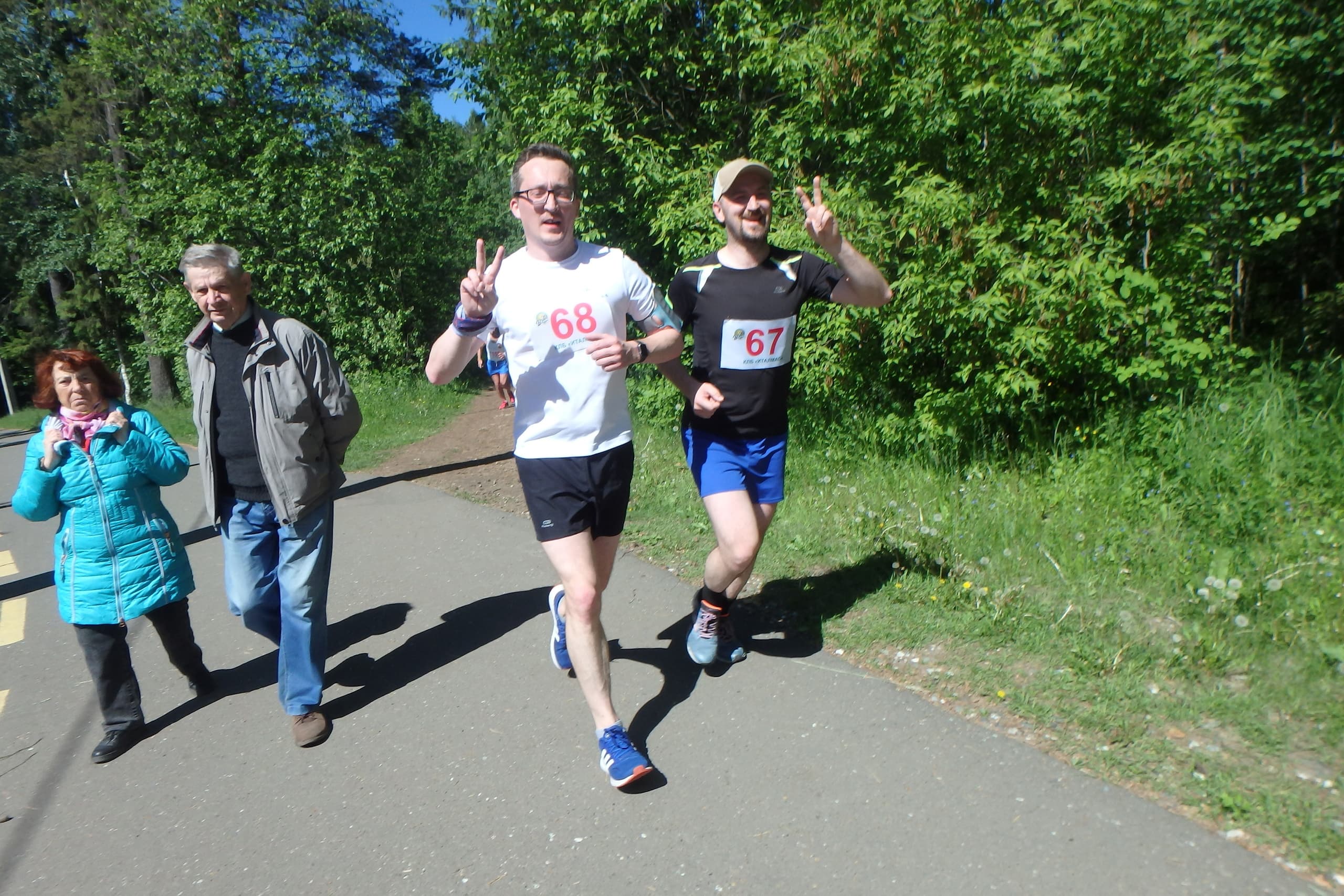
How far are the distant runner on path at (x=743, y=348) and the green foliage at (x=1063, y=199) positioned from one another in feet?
6.81

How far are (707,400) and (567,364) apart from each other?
651mm

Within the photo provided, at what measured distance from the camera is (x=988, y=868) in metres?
2.61

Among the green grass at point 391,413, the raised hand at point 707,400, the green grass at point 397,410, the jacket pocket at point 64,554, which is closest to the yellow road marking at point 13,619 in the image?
the jacket pocket at point 64,554

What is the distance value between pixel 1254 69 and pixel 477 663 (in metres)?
5.27

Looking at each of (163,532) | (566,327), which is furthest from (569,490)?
(163,532)

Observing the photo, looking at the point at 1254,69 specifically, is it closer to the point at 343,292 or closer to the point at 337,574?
the point at 337,574

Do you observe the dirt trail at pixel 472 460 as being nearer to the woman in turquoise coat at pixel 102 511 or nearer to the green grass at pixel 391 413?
the green grass at pixel 391 413

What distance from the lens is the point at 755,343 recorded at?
378 centimetres

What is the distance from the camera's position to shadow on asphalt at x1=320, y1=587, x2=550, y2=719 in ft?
13.7

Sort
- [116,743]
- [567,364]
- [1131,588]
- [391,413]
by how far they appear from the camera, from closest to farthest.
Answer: [567,364] → [116,743] → [1131,588] → [391,413]

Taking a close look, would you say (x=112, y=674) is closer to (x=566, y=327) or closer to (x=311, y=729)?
(x=311, y=729)

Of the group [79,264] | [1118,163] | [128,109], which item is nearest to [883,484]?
[1118,163]

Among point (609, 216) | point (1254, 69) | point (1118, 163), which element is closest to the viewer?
point (1254, 69)

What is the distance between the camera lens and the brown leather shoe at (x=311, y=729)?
12.2 feet
